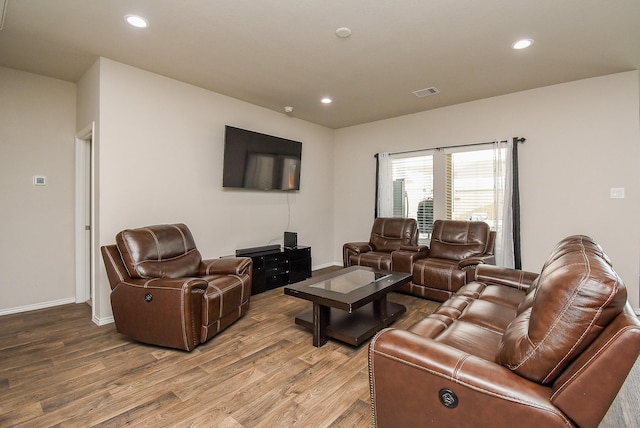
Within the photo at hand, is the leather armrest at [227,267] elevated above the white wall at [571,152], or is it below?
below

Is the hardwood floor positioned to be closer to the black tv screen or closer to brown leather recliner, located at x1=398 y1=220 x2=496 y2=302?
brown leather recliner, located at x1=398 y1=220 x2=496 y2=302

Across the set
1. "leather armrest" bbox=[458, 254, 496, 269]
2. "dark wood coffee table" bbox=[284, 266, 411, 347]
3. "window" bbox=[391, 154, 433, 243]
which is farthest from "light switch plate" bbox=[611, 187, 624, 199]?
"dark wood coffee table" bbox=[284, 266, 411, 347]

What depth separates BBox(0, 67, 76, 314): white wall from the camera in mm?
3311

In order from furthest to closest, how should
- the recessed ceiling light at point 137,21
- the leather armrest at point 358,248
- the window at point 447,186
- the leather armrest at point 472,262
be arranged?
the leather armrest at point 358,248, the window at point 447,186, the leather armrest at point 472,262, the recessed ceiling light at point 137,21

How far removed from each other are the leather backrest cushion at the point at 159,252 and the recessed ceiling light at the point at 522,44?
3716 mm

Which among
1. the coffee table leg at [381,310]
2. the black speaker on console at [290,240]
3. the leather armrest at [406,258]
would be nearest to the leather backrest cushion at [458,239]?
the leather armrest at [406,258]

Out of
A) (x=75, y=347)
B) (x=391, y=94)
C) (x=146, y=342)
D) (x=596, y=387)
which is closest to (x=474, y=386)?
(x=596, y=387)

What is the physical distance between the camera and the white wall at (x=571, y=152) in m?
3.37

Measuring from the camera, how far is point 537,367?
1104mm

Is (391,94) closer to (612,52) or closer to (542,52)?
(542,52)

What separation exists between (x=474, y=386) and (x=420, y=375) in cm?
20

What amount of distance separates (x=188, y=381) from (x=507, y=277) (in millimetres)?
2692

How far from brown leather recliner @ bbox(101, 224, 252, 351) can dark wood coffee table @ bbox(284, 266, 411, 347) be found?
63 cm

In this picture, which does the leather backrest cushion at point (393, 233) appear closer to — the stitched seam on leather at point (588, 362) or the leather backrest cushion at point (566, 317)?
the leather backrest cushion at point (566, 317)
